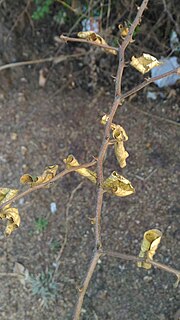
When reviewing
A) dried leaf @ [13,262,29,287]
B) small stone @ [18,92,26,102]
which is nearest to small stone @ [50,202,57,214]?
dried leaf @ [13,262,29,287]

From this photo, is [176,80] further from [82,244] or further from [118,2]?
[82,244]

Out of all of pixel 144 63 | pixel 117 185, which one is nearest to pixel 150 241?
pixel 117 185

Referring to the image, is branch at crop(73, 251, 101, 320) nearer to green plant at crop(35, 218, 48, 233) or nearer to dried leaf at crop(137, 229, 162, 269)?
dried leaf at crop(137, 229, 162, 269)

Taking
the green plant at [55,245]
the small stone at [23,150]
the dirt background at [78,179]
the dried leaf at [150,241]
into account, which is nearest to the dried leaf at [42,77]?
the dirt background at [78,179]

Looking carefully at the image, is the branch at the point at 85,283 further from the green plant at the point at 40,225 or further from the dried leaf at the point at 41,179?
the green plant at the point at 40,225

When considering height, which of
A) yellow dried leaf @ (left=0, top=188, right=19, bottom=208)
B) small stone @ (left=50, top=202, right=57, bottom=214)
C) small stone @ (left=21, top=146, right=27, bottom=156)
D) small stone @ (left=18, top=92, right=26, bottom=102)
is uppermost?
yellow dried leaf @ (left=0, top=188, right=19, bottom=208)

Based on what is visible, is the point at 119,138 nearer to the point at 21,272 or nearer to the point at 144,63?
the point at 144,63

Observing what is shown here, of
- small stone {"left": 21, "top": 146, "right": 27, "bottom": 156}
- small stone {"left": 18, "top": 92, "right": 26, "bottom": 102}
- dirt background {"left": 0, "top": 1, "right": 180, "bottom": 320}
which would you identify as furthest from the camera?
small stone {"left": 18, "top": 92, "right": 26, "bottom": 102}

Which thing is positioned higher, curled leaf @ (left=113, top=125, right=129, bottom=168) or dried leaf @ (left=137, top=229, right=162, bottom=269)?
curled leaf @ (left=113, top=125, right=129, bottom=168)
